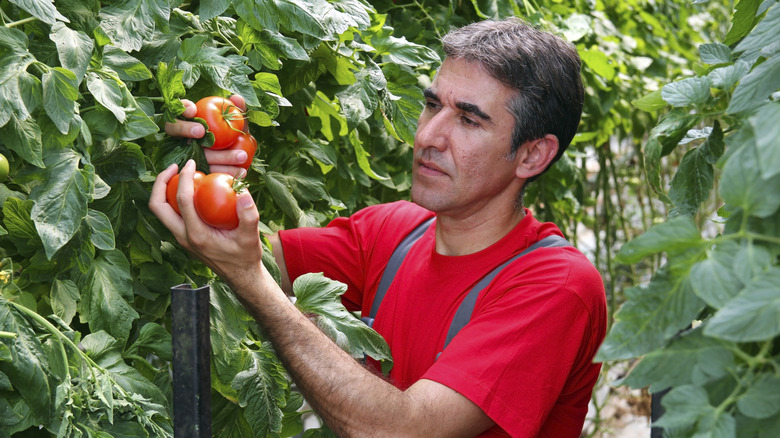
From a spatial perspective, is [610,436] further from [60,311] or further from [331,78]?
[60,311]

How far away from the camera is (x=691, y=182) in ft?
2.96

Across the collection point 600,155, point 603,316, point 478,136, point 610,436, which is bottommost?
point 610,436

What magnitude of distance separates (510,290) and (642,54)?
180 cm

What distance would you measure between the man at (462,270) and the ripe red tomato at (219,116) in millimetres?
35

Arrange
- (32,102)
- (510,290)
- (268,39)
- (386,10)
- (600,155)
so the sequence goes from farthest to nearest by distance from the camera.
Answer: (600,155), (386,10), (510,290), (268,39), (32,102)

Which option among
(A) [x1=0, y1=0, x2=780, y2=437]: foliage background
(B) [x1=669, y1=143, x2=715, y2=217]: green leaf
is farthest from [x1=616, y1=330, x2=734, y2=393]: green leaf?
(B) [x1=669, y1=143, x2=715, y2=217]: green leaf

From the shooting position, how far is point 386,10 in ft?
6.35

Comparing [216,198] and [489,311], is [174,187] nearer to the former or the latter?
[216,198]

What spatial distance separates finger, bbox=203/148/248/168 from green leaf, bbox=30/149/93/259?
270 mm

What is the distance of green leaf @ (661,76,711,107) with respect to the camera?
0.82 m

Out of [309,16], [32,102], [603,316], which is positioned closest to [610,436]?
[603,316]

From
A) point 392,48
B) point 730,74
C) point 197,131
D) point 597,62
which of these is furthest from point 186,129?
point 597,62

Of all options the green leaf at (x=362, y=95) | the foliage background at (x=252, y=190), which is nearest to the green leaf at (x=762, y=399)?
the foliage background at (x=252, y=190)

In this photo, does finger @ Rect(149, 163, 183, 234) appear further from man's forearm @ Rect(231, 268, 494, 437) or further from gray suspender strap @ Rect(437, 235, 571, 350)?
gray suspender strap @ Rect(437, 235, 571, 350)
